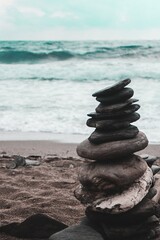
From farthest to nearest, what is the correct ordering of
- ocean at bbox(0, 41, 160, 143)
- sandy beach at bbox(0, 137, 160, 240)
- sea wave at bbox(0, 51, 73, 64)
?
sea wave at bbox(0, 51, 73, 64) < ocean at bbox(0, 41, 160, 143) < sandy beach at bbox(0, 137, 160, 240)

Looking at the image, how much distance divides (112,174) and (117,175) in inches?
1.6

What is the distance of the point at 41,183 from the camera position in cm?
569

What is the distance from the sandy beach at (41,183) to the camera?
182 inches

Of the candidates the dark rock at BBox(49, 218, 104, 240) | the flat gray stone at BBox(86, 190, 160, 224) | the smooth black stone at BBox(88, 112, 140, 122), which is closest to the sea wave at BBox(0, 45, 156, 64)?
the smooth black stone at BBox(88, 112, 140, 122)

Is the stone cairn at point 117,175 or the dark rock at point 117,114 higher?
the dark rock at point 117,114

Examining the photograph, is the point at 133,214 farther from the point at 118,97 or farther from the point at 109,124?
the point at 118,97

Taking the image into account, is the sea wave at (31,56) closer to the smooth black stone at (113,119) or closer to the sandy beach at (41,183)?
the sandy beach at (41,183)

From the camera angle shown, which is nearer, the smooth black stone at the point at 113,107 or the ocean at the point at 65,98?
the smooth black stone at the point at 113,107

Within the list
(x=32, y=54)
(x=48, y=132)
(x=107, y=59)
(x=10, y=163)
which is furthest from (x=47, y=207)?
(x=32, y=54)

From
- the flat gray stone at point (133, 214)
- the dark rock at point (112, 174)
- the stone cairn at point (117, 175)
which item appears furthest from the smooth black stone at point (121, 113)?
the flat gray stone at point (133, 214)

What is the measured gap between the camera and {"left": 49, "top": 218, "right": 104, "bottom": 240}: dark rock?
11.7 ft

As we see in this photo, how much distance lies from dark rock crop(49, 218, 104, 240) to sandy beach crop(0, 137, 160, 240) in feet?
1.77

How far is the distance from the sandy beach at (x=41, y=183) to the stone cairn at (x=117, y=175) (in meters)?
0.77

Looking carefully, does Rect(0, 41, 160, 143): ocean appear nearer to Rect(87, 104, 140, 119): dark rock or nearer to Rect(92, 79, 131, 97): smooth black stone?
Rect(87, 104, 140, 119): dark rock
